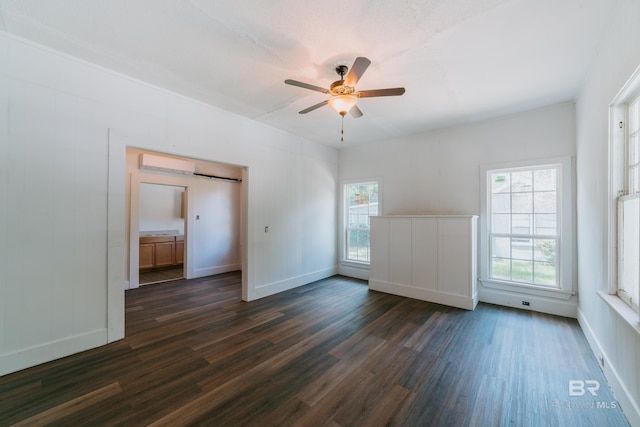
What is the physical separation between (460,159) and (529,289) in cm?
217

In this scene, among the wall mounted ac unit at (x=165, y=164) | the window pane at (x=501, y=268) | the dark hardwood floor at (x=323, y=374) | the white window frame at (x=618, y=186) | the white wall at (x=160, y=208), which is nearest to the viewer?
the dark hardwood floor at (x=323, y=374)

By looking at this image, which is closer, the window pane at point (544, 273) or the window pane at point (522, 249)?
the window pane at point (544, 273)

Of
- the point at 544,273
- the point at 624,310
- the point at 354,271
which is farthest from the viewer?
the point at 354,271

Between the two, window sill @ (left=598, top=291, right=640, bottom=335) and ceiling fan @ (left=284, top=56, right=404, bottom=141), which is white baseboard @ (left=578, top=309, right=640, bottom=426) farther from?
ceiling fan @ (left=284, top=56, right=404, bottom=141)

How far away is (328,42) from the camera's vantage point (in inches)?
86.8

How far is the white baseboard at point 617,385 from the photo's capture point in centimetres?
164

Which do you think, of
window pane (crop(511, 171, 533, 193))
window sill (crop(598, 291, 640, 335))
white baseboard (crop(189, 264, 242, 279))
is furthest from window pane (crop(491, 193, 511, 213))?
white baseboard (crop(189, 264, 242, 279))

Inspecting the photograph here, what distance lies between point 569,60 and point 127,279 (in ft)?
22.8

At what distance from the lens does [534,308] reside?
361cm

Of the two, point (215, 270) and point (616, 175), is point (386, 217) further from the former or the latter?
point (215, 270)

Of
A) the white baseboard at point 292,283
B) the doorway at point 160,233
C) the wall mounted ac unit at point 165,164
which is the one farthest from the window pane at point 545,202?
the doorway at point 160,233

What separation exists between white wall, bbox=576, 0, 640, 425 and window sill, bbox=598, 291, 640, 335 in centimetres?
5

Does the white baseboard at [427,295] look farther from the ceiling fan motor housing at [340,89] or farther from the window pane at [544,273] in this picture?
the ceiling fan motor housing at [340,89]

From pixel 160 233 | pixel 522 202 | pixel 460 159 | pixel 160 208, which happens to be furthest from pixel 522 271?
pixel 160 208
